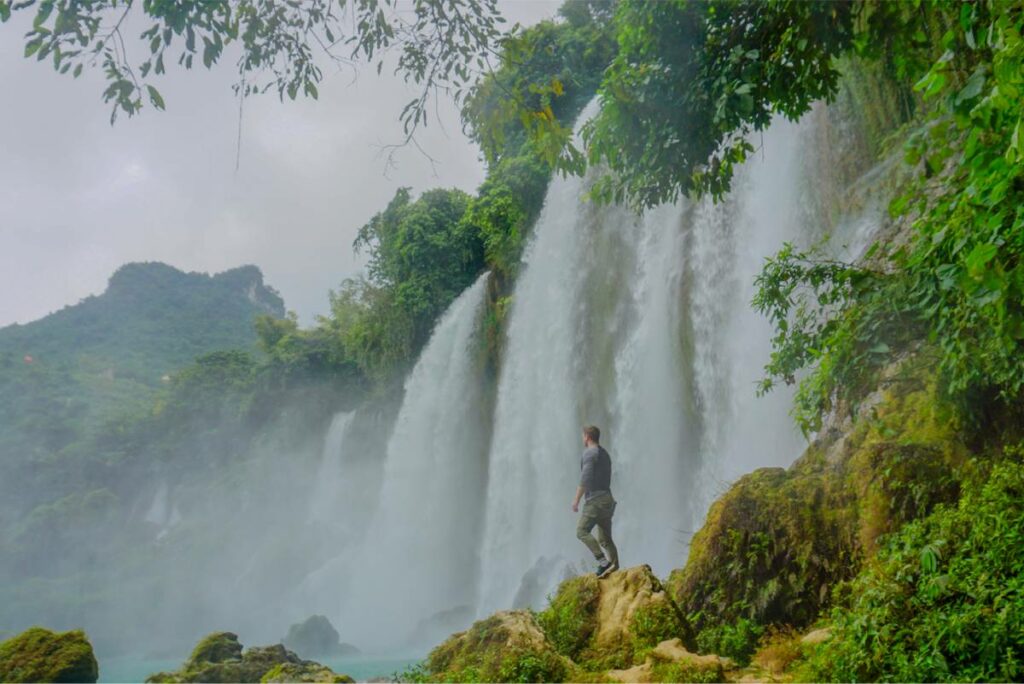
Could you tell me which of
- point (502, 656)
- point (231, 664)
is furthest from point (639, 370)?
point (502, 656)

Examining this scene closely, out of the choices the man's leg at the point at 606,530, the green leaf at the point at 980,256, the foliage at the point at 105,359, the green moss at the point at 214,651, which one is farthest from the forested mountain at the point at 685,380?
the foliage at the point at 105,359

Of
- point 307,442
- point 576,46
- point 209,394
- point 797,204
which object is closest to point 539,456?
point 797,204

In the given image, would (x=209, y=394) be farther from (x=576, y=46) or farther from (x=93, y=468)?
(x=576, y=46)

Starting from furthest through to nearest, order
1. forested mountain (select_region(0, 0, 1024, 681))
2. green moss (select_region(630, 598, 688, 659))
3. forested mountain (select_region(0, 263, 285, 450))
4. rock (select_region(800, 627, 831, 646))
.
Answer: forested mountain (select_region(0, 263, 285, 450)) < green moss (select_region(630, 598, 688, 659)) < rock (select_region(800, 627, 831, 646)) < forested mountain (select_region(0, 0, 1024, 681))

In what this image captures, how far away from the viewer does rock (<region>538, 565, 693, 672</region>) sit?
4965 mm

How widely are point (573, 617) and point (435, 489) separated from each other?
52.3 ft

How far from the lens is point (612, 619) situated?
5.36m

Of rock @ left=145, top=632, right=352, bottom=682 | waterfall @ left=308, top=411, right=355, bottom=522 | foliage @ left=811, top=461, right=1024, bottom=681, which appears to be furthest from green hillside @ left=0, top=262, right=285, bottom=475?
foliage @ left=811, top=461, right=1024, bottom=681

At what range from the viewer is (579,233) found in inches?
643

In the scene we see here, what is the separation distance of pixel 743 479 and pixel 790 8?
3828mm

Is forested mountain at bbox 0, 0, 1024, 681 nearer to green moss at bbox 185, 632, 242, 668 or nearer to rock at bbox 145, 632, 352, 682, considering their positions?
rock at bbox 145, 632, 352, 682

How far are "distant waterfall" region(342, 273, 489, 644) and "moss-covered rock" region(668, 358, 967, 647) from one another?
1456 centimetres

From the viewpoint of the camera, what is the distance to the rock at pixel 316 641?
1698 centimetres

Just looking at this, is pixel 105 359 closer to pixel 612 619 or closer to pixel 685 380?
pixel 685 380
